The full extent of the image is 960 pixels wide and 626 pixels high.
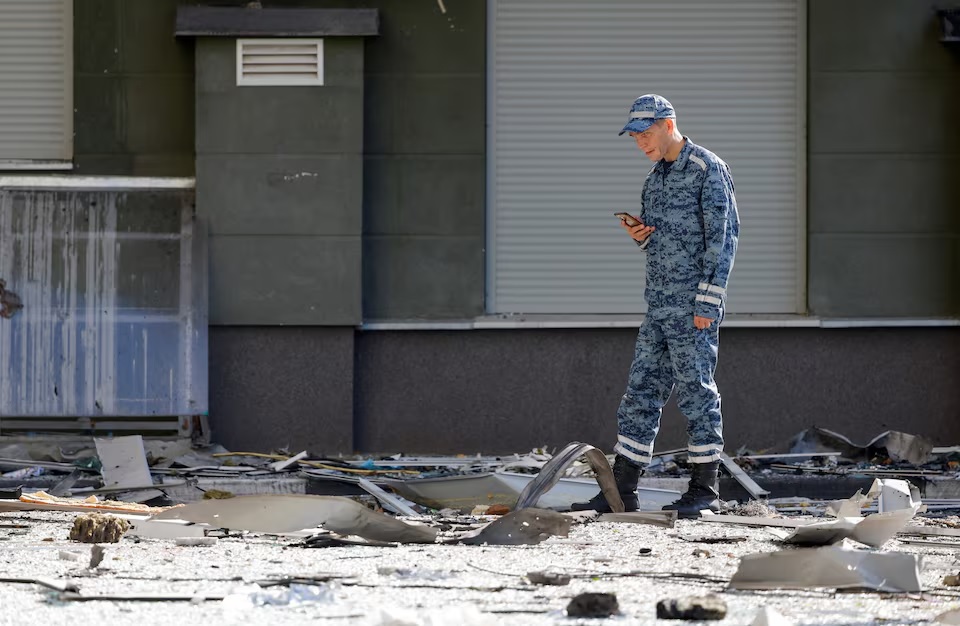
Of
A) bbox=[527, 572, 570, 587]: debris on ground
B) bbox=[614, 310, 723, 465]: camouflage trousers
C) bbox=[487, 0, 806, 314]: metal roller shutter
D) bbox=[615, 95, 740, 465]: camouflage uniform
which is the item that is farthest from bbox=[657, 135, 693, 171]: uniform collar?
bbox=[487, 0, 806, 314]: metal roller shutter

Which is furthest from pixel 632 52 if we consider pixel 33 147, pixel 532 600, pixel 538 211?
pixel 532 600

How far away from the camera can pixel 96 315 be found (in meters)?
10.8

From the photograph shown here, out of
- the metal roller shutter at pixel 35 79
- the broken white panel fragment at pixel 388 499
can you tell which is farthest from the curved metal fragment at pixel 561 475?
the metal roller shutter at pixel 35 79

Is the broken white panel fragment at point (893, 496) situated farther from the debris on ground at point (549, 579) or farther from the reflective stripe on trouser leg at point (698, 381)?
the debris on ground at point (549, 579)

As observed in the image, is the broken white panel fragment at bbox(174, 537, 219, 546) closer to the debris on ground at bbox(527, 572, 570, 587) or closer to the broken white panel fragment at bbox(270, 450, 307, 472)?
the debris on ground at bbox(527, 572, 570, 587)

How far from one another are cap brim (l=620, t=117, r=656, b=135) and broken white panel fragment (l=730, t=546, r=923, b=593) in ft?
9.60

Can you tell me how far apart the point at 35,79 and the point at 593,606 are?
27.6 feet

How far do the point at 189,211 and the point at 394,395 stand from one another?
2165 millimetres

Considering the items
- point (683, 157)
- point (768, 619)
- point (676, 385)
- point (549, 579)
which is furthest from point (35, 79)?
point (768, 619)

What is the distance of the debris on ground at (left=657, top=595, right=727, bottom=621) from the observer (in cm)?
437

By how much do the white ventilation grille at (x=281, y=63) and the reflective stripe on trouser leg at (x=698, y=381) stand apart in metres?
4.53

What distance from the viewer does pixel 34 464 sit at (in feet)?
31.8

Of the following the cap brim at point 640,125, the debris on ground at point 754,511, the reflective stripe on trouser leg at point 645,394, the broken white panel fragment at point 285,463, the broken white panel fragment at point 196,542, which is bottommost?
the broken white panel fragment at point 285,463

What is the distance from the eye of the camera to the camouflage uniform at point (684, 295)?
7391 millimetres
